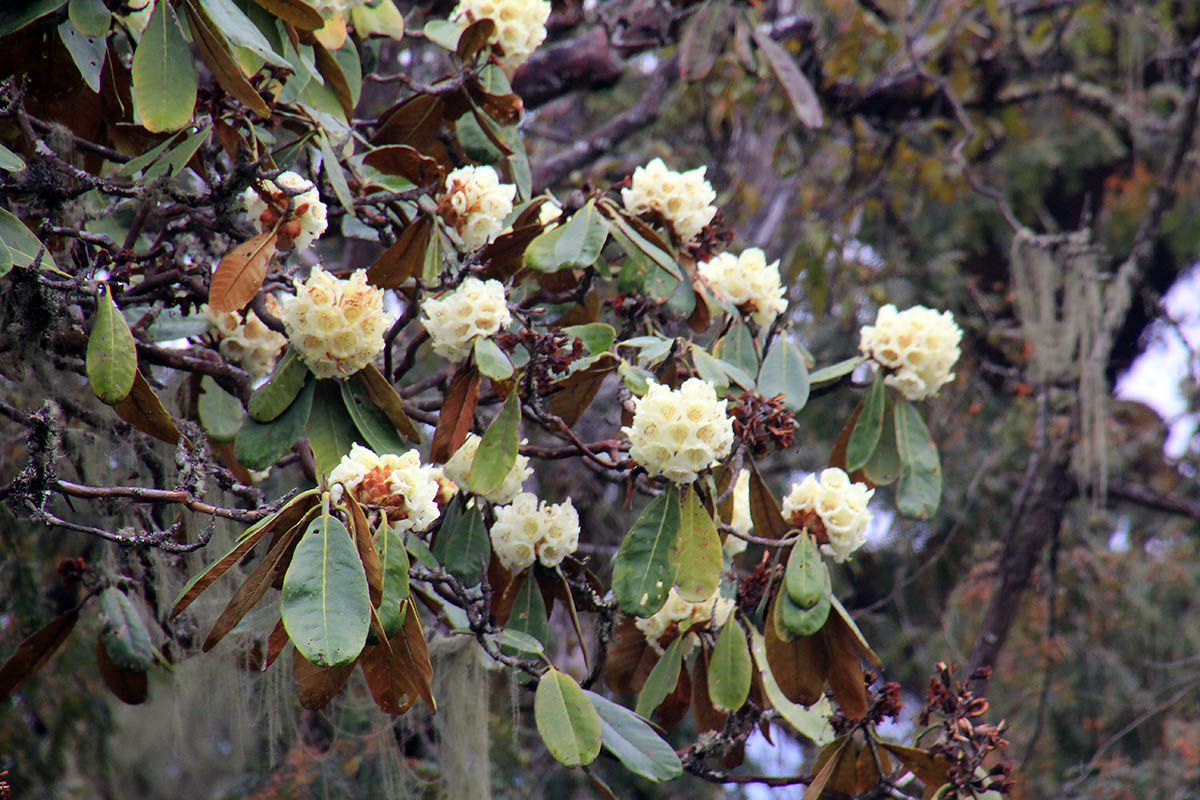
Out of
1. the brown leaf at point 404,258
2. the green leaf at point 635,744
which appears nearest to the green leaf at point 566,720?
the green leaf at point 635,744

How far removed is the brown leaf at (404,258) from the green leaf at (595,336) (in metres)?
0.26

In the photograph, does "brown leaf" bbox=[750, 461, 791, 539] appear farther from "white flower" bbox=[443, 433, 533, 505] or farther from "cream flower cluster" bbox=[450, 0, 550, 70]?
"cream flower cluster" bbox=[450, 0, 550, 70]

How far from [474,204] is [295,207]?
0.91 ft

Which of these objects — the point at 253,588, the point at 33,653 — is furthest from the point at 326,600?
the point at 33,653

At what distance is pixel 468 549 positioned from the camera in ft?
5.50

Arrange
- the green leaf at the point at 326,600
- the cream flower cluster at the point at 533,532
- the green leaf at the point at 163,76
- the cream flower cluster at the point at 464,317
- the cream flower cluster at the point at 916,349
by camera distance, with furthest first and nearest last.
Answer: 1. the cream flower cluster at the point at 916,349
2. the cream flower cluster at the point at 533,532
3. the cream flower cluster at the point at 464,317
4. the green leaf at the point at 163,76
5. the green leaf at the point at 326,600

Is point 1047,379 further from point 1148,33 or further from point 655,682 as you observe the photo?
point 1148,33

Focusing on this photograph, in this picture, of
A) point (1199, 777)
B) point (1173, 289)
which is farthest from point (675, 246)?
point (1173, 289)

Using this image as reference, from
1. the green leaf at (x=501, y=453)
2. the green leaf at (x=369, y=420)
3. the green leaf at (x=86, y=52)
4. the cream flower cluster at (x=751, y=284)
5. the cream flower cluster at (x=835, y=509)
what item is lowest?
the cream flower cluster at (x=835, y=509)

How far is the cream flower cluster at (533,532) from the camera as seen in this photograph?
1.67 m

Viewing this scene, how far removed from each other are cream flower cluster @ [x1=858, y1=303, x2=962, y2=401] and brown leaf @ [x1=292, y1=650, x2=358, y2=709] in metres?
1.10

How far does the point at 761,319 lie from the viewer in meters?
2.00

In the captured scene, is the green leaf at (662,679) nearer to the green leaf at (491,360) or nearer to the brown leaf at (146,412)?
the green leaf at (491,360)

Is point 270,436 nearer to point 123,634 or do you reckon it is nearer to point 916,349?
point 123,634
